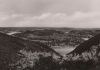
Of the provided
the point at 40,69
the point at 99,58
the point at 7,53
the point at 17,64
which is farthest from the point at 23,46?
the point at 99,58

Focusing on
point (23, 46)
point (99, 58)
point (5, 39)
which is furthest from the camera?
point (5, 39)

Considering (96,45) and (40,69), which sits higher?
(96,45)

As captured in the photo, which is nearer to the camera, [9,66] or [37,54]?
[9,66]

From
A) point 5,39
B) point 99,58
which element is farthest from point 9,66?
point 5,39

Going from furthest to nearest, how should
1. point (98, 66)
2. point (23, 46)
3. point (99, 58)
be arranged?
point (23, 46), point (99, 58), point (98, 66)

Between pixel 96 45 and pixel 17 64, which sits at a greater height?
pixel 96 45

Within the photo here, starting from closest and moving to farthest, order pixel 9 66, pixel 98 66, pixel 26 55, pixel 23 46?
pixel 98 66 < pixel 9 66 < pixel 26 55 < pixel 23 46

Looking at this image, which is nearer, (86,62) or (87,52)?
(86,62)

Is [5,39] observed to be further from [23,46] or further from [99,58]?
[99,58]

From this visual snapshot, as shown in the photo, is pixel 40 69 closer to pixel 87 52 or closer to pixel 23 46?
pixel 87 52
